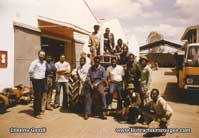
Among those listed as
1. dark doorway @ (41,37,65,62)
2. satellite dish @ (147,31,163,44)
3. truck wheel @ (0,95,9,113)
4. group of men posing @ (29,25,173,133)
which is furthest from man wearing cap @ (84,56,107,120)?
satellite dish @ (147,31,163,44)

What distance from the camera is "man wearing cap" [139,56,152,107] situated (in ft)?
21.1

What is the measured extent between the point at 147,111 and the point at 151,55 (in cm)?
2193

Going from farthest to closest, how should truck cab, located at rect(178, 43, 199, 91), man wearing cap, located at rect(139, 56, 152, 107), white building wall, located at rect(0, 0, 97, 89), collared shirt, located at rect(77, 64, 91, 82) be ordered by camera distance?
truck cab, located at rect(178, 43, 199, 91), white building wall, located at rect(0, 0, 97, 89), collared shirt, located at rect(77, 64, 91, 82), man wearing cap, located at rect(139, 56, 152, 107)

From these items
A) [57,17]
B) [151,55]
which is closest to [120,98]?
[57,17]

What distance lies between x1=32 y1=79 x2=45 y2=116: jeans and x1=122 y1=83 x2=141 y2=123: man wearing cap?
1684 millimetres

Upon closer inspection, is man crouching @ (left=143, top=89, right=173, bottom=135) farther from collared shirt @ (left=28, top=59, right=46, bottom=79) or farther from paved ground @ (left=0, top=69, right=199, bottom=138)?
collared shirt @ (left=28, top=59, right=46, bottom=79)

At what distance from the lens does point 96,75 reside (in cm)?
664

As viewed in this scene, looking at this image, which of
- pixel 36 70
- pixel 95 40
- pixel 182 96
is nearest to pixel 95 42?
pixel 95 40

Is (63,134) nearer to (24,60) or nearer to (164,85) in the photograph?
(24,60)

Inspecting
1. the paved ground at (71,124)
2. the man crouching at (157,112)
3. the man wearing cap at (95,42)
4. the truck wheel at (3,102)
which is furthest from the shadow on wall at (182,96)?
the truck wheel at (3,102)

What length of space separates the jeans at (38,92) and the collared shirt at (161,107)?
7.39 feet

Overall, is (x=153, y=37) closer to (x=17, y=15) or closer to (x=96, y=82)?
(x=17, y=15)

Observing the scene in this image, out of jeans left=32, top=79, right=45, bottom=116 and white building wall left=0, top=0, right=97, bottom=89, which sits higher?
white building wall left=0, top=0, right=97, bottom=89

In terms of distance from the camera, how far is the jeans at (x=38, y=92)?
6285 mm
